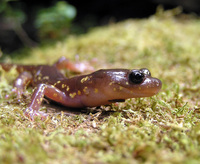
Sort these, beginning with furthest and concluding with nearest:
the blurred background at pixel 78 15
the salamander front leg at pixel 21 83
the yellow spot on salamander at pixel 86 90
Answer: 1. the blurred background at pixel 78 15
2. the salamander front leg at pixel 21 83
3. the yellow spot on salamander at pixel 86 90

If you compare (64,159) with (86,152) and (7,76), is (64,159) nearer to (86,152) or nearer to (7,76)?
(86,152)

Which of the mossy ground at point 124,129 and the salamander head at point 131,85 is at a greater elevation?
the salamander head at point 131,85

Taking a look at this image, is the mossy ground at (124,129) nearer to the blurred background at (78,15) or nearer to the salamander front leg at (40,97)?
the salamander front leg at (40,97)

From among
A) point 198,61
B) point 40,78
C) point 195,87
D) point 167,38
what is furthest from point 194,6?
point 40,78

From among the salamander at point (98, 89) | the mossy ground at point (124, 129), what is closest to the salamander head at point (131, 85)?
the salamander at point (98, 89)

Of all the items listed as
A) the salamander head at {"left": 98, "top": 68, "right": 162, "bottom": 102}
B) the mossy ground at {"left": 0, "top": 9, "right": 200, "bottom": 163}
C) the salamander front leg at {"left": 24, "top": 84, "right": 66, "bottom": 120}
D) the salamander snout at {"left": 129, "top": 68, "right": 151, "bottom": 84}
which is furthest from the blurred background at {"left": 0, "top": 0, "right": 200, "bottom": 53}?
the salamander snout at {"left": 129, "top": 68, "right": 151, "bottom": 84}

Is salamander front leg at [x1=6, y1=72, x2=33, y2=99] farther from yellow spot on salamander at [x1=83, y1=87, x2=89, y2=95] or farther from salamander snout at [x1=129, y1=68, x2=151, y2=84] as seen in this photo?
salamander snout at [x1=129, y1=68, x2=151, y2=84]
